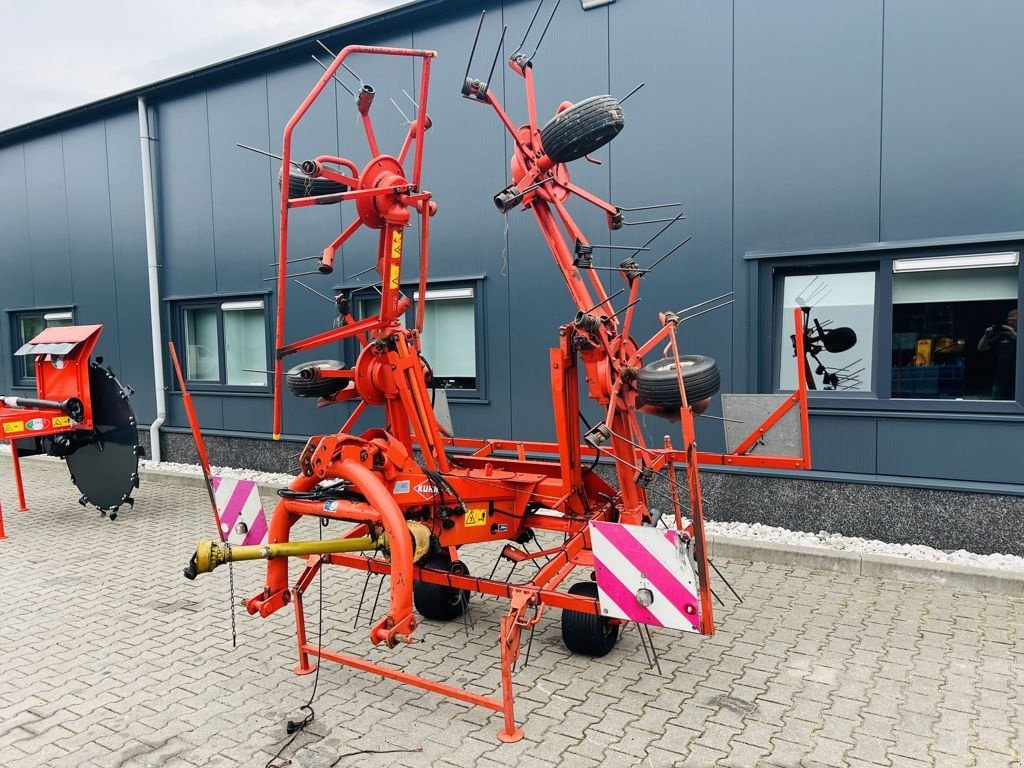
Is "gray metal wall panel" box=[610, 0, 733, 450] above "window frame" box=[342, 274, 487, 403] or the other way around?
above

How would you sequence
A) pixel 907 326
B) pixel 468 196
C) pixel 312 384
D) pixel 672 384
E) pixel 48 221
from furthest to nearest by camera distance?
pixel 48 221 → pixel 468 196 → pixel 907 326 → pixel 312 384 → pixel 672 384

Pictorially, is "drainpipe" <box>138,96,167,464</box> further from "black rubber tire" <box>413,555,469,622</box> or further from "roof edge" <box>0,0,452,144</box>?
"black rubber tire" <box>413,555,469,622</box>

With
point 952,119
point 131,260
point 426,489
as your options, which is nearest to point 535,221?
point 952,119

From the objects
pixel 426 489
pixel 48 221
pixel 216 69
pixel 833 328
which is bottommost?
pixel 426 489

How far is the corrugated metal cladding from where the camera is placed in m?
5.36

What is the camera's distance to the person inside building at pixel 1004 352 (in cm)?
534

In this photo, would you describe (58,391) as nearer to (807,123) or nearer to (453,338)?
(453,338)

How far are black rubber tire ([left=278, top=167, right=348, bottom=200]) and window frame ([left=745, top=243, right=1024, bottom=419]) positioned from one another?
3532 mm

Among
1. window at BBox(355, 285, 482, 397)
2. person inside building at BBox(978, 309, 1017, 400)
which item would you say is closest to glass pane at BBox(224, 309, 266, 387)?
window at BBox(355, 285, 482, 397)

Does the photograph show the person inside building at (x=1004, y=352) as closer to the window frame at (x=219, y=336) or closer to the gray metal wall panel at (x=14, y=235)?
the window frame at (x=219, y=336)

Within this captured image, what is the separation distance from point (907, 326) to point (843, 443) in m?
1.02

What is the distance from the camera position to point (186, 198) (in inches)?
381

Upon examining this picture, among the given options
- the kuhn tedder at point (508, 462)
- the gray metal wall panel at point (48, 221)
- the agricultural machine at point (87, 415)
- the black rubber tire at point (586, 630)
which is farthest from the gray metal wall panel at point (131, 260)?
the black rubber tire at point (586, 630)

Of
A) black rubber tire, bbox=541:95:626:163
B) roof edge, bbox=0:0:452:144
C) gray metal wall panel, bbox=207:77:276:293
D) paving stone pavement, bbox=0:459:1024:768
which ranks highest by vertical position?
roof edge, bbox=0:0:452:144
